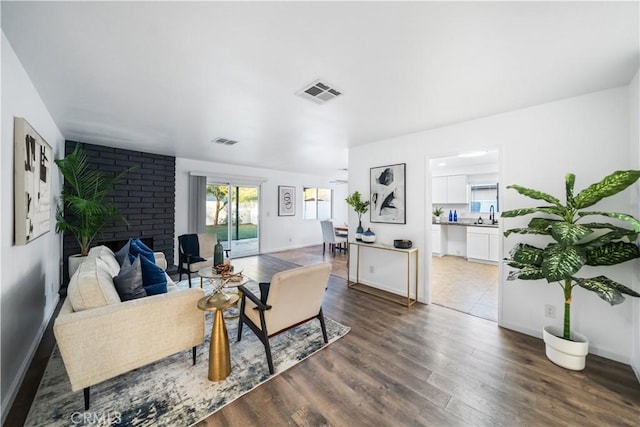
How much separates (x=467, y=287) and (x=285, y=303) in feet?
11.3

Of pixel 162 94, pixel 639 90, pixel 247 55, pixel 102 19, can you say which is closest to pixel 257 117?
pixel 162 94

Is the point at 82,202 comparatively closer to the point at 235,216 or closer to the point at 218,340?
the point at 218,340

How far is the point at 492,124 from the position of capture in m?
2.83

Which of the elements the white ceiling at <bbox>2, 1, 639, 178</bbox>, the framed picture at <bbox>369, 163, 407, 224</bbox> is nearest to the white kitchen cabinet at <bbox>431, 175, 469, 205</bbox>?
the framed picture at <bbox>369, 163, 407, 224</bbox>

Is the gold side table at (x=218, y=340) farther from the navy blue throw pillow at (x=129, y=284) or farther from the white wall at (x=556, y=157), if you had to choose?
the white wall at (x=556, y=157)

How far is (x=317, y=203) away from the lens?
8539 mm

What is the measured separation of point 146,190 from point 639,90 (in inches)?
262

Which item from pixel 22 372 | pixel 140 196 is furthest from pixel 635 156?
pixel 140 196

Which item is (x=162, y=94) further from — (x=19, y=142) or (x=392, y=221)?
(x=392, y=221)

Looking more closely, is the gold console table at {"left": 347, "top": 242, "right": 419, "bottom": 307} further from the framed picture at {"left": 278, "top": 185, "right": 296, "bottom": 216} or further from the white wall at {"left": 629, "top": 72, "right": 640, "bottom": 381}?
the framed picture at {"left": 278, "top": 185, "right": 296, "bottom": 216}

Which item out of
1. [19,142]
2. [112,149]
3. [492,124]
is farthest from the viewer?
[112,149]

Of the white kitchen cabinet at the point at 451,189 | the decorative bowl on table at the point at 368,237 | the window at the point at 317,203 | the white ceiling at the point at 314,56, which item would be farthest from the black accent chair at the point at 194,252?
the white kitchen cabinet at the point at 451,189

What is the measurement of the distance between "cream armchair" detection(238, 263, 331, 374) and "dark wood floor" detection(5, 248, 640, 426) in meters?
0.36

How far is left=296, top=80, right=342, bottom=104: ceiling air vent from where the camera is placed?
2170 millimetres
